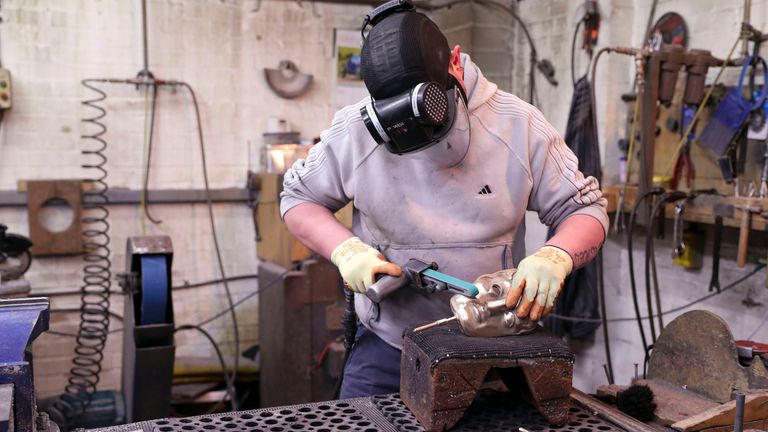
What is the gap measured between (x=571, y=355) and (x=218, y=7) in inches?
→ 136

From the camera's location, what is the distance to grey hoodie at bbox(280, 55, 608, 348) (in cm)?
169

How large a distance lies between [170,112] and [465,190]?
2908 mm

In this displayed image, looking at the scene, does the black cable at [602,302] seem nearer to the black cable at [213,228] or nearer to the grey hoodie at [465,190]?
the grey hoodie at [465,190]

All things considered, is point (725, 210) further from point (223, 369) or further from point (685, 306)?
point (223, 369)

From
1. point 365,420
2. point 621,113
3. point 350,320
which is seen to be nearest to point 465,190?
point 350,320

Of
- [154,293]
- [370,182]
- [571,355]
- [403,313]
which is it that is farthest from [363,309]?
[154,293]

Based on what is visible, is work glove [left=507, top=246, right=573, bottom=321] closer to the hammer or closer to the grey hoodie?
the grey hoodie

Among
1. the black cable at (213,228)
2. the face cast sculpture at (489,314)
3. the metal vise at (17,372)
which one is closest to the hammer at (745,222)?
the face cast sculpture at (489,314)

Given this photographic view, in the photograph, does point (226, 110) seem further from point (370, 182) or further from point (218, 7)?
point (370, 182)

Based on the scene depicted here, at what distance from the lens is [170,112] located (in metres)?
4.13

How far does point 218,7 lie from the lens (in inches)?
164

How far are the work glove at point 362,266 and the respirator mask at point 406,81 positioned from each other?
25cm

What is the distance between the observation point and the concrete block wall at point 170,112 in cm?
388

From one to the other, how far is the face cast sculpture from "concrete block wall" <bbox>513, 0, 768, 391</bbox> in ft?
6.60
